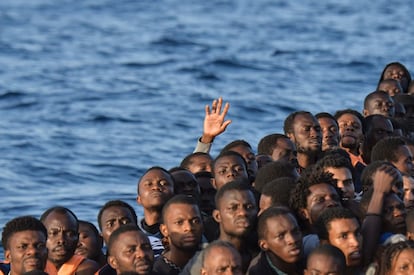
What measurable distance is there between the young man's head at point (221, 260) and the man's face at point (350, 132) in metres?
3.88

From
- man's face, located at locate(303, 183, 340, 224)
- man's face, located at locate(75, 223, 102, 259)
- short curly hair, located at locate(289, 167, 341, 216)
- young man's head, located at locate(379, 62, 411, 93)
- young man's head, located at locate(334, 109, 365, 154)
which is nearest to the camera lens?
man's face, located at locate(303, 183, 340, 224)

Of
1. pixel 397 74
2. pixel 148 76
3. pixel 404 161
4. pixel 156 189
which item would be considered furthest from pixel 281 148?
pixel 148 76

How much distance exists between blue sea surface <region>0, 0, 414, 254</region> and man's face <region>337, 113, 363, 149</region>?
11.7 ft

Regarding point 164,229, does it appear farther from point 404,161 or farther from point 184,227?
point 404,161

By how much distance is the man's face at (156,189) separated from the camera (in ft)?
33.3

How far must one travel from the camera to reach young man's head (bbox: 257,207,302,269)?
892cm

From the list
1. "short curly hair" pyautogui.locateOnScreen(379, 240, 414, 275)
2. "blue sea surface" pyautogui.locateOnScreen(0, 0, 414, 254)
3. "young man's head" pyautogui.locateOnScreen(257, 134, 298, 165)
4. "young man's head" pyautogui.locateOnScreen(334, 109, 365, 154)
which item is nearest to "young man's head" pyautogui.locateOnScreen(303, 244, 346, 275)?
"short curly hair" pyautogui.locateOnScreen(379, 240, 414, 275)

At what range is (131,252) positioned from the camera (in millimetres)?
8766

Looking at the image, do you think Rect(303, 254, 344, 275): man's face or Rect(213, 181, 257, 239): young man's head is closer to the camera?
Rect(303, 254, 344, 275): man's face

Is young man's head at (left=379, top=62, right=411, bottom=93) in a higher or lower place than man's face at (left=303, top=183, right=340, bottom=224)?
higher

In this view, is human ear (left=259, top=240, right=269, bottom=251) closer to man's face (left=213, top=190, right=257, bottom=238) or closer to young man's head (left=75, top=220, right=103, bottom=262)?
man's face (left=213, top=190, right=257, bottom=238)

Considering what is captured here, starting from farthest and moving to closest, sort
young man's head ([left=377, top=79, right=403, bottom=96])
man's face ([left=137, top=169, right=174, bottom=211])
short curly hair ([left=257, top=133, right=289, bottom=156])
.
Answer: young man's head ([left=377, top=79, right=403, bottom=96]) → short curly hair ([left=257, top=133, right=289, bottom=156]) → man's face ([left=137, top=169, right=174, bottom=211])

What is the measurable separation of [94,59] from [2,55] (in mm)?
1720

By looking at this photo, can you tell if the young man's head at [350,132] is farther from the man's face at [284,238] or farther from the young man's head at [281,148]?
the man's face at [284,238]
